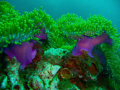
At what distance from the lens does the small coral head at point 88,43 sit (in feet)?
8.71

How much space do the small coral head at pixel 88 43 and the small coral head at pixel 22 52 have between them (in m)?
1.12

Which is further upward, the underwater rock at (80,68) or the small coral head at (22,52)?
the small coral head at (22,52)

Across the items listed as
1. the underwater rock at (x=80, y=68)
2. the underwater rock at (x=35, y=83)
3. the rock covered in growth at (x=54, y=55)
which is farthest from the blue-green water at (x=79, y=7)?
the underwater rock at (x=35, y=83)

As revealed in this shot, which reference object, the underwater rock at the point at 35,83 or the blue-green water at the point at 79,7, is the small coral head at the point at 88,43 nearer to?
the underwater rock at the point at 35,83

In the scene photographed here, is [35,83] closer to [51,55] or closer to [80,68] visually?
[51,55]

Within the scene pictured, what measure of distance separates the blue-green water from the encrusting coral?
45.5m

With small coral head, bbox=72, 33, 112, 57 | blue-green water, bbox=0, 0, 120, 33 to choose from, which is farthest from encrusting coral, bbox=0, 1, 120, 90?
blue-green water, bbox=0, 0, 120, 33

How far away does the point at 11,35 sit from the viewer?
5.98 ft

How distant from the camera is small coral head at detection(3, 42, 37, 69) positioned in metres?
2.10

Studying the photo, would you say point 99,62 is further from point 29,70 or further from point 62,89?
point 29,70

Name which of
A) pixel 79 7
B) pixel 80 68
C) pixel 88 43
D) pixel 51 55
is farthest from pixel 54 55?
pixel 79 7

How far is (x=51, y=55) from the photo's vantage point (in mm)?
2736

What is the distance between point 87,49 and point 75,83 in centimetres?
99

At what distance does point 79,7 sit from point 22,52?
6047 cm
